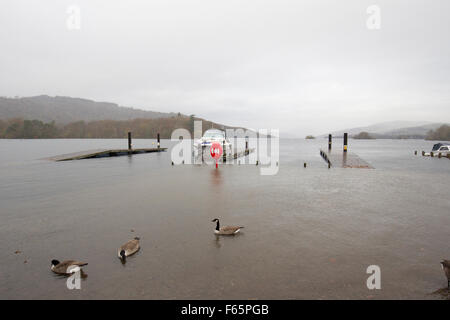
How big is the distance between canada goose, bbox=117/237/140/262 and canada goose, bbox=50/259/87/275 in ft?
2.60

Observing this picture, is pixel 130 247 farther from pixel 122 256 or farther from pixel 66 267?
pixel 66 267

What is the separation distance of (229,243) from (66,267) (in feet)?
12.7

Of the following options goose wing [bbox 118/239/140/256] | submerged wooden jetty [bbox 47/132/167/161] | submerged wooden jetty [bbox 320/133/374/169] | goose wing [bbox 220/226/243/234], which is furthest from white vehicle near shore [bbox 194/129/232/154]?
goose wing [bbox 118/239/140/256]

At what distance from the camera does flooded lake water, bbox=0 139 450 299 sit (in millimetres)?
4887

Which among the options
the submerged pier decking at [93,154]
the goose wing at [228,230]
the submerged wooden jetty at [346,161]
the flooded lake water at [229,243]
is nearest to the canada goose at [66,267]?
the flooded lake water at [229,243]

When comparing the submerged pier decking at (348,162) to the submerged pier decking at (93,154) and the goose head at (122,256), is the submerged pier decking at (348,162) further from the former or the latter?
the submerged pier decking at (93,154)

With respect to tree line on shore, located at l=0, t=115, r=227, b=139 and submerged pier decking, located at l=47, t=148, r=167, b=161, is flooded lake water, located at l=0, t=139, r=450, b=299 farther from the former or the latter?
tree line on shore, located at l=0, t=115, r=227, b=139

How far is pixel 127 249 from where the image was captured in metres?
6.19

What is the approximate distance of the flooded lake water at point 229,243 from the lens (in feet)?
16.0

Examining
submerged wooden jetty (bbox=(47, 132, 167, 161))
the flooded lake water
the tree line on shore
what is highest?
the tree line on shore

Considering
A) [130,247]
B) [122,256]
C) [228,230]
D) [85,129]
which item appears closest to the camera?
[122,256]

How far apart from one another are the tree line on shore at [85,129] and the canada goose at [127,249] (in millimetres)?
152276

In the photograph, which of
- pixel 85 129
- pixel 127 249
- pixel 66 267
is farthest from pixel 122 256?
pixel 85 129
